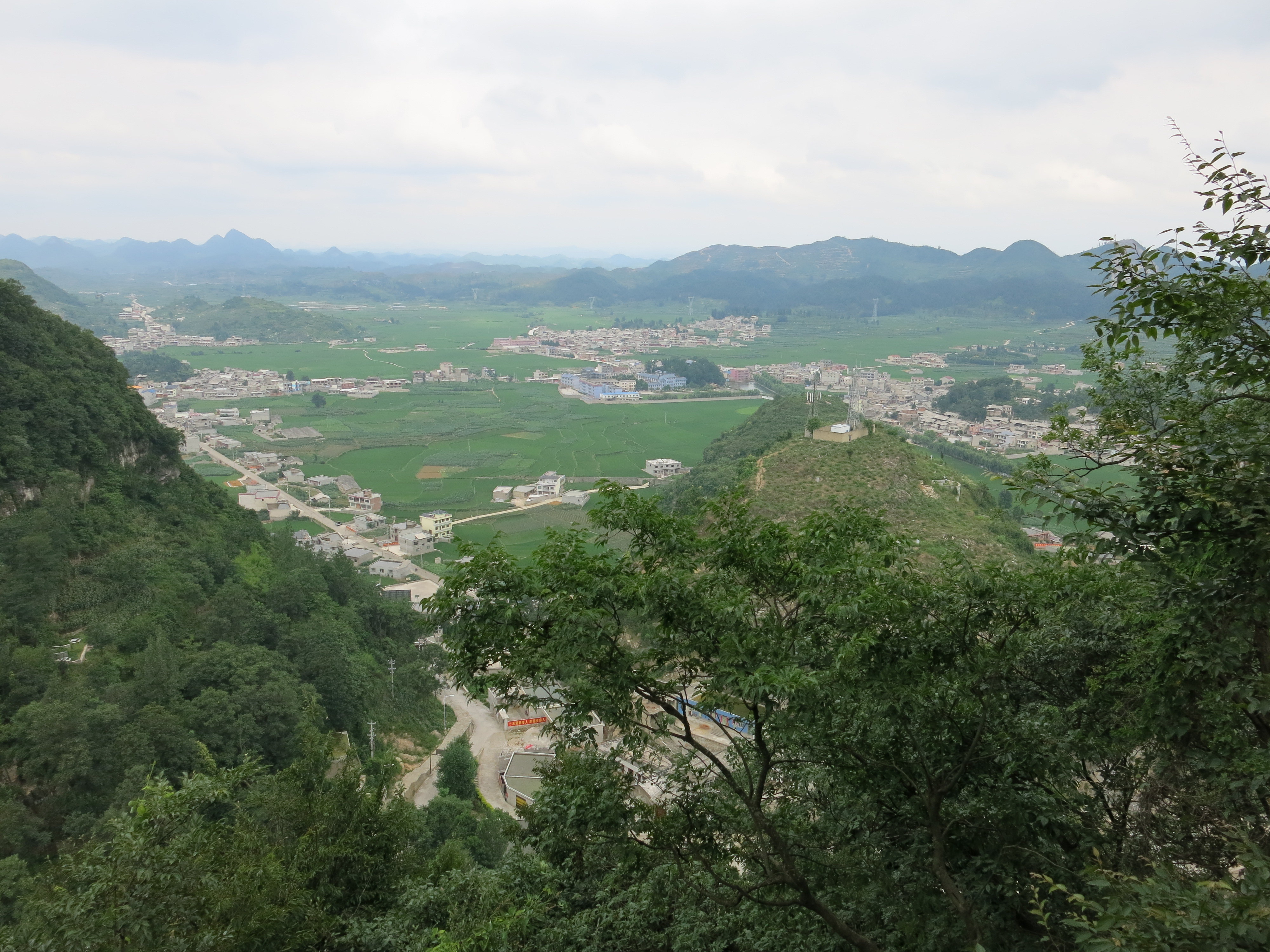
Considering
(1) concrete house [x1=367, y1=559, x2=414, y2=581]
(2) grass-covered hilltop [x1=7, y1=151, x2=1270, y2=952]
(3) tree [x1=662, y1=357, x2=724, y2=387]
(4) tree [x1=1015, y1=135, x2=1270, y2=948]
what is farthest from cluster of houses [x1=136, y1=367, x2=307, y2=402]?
(4) tree [x1=1015, y1=135, x2=1270, y2=948]

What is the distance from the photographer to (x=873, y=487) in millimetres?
21031

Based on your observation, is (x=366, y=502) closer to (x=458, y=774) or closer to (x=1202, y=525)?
(x=458, y=774)

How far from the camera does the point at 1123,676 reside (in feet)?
13.1

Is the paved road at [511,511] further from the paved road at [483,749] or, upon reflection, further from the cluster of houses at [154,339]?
the cluster of houses at [154,339]

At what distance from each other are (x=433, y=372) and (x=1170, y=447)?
62949 millimetres

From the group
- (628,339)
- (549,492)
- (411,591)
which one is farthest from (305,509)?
(628,339)

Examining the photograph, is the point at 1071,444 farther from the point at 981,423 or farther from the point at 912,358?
the point at 912,358

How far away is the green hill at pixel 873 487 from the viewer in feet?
59.3

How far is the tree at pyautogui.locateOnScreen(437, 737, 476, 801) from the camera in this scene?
14.2 metres

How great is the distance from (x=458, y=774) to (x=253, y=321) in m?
81.1

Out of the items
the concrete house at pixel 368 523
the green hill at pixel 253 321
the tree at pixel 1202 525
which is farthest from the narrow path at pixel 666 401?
the tree at pixel 1202 525

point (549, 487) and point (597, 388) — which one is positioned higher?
point (597, 388)

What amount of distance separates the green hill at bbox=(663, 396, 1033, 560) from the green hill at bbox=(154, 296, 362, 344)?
64.8 m

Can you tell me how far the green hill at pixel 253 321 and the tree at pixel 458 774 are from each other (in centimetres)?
7372
